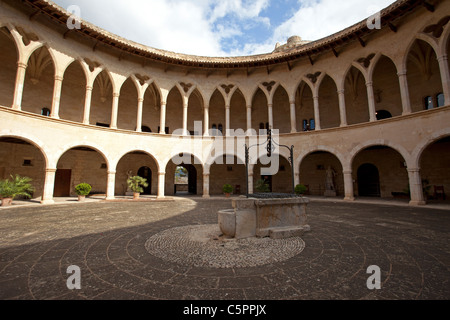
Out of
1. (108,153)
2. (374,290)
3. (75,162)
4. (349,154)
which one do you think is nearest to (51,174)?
(108,153)

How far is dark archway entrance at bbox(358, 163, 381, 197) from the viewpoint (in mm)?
17344

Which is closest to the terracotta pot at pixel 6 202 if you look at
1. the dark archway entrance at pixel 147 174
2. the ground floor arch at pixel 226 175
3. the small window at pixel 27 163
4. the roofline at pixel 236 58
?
the small window at pixel 27 163

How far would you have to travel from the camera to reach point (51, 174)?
12.6m

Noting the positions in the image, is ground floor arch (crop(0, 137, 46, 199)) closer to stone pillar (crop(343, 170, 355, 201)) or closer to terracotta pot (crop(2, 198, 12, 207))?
terracotta pot (crop(2, 198, 12, 207))

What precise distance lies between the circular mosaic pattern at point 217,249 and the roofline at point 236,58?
14737mm

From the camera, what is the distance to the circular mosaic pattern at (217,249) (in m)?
3.79

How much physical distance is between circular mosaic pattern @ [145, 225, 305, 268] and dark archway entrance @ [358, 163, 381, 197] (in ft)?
53.2

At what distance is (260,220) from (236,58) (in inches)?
666

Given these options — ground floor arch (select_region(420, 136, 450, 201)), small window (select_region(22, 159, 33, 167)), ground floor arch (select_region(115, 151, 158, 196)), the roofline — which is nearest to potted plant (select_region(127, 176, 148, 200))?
ground floor arch (select_region(115, 151, 158, 196))

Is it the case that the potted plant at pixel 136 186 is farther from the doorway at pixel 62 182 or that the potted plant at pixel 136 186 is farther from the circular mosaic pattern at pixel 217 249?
the circular mosaic pattern at pixel 217 249

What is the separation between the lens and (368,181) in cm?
1773

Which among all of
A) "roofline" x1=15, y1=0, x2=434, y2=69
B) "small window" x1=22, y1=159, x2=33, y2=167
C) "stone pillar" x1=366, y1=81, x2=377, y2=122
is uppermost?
"roofline" x1=15, y1=0, x2=434, y2=69

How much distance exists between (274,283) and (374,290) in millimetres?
1309
